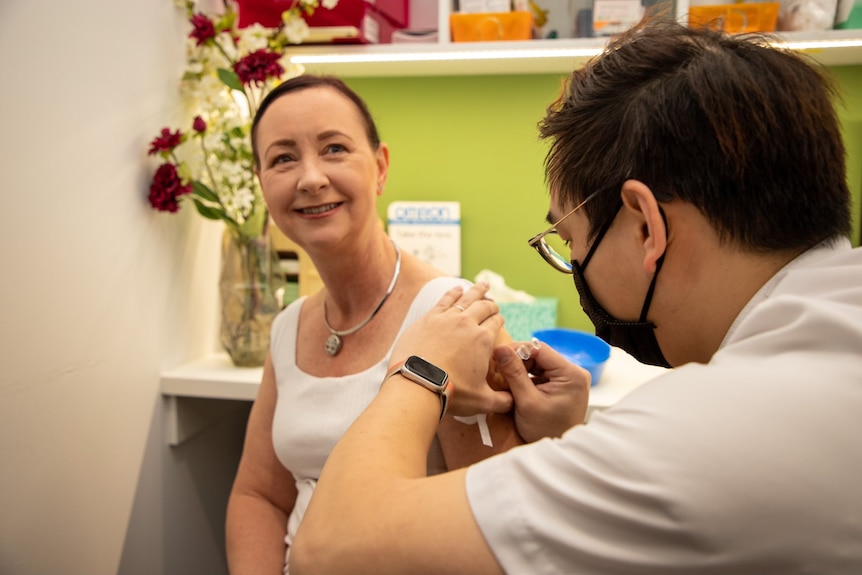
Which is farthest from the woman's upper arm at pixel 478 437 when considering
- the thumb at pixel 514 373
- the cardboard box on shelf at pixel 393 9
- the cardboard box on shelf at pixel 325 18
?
the cardboard box on shelf at pixel 393 9

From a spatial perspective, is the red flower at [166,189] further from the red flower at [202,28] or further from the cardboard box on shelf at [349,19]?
the cardboard box on shelf at [349,19]

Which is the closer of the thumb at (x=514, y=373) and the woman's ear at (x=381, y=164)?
the thumb at (x=514, y=373)

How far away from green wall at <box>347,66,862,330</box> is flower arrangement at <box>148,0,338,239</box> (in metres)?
0.58

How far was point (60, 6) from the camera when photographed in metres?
1.36

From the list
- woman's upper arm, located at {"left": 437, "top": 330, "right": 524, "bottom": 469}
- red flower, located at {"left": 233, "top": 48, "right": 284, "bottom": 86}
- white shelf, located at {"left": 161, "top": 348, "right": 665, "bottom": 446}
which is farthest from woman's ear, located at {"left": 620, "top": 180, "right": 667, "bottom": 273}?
red flower, located at {"left": 233, "top": 48, "right": 284, "bottom": 86}

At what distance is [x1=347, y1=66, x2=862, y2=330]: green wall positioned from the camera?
231cm

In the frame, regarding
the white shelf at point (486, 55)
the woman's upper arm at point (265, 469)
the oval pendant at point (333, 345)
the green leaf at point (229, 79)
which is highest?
the white shelf at point (486, 55)

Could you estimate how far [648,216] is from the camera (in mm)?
770

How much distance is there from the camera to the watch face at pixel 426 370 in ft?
2.86

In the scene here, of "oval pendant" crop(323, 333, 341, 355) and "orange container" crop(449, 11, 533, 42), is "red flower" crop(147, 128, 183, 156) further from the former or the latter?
"orange container" crop(449, 11, 533, 42)

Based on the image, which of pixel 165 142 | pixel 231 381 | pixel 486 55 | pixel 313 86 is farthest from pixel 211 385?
pixel 486 55

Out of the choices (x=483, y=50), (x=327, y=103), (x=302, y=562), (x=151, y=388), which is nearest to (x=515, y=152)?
(x=483, y=50)

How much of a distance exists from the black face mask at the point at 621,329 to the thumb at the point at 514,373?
15cm

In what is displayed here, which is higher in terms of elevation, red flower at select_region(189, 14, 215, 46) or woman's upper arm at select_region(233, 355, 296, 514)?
red flower at select_region(189, 14, 215, 46)
